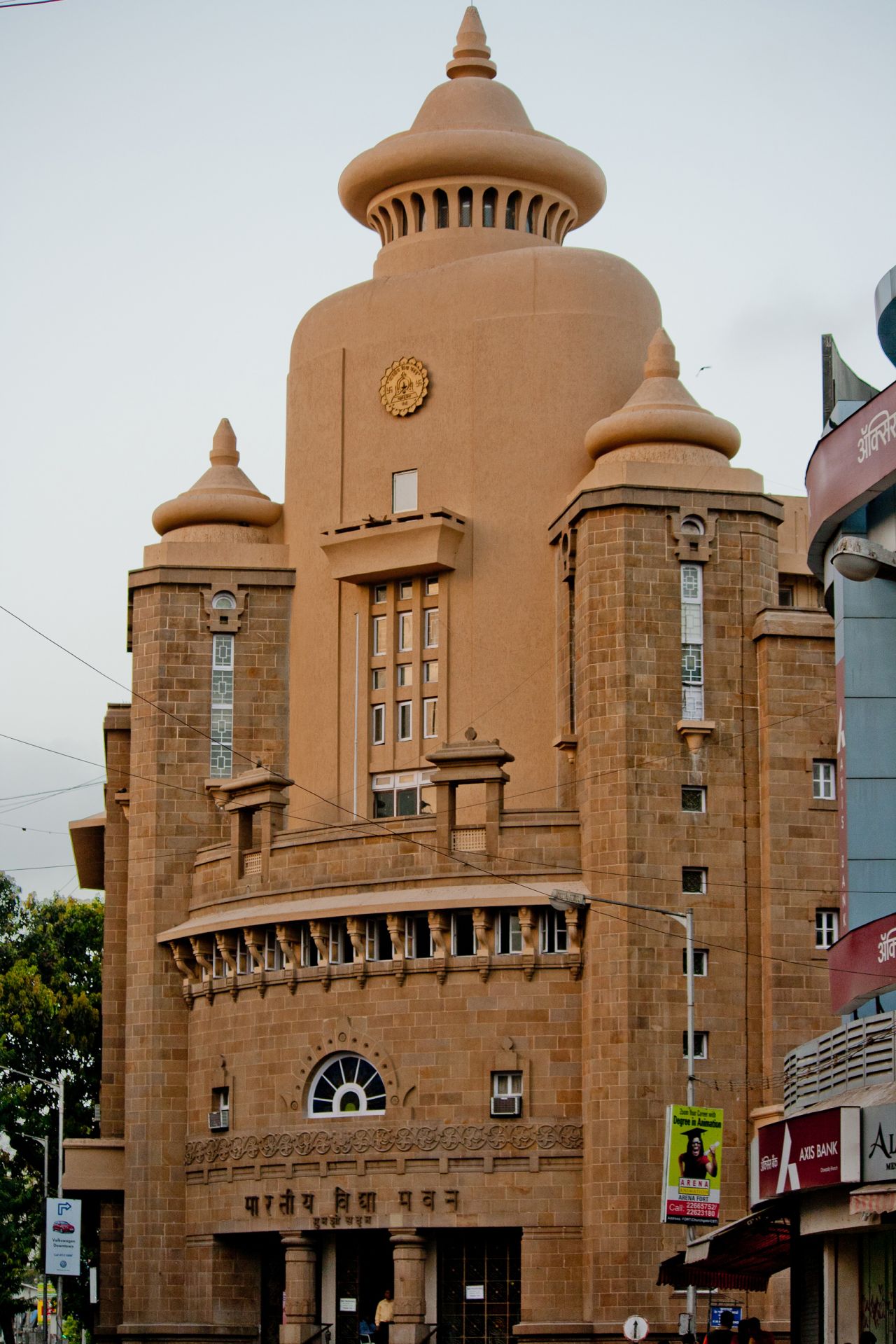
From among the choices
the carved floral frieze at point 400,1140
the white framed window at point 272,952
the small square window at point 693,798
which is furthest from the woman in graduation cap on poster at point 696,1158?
the white framed window at point 272,952

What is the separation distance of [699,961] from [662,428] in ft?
41.6

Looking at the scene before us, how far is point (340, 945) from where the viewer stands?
56.5 meters

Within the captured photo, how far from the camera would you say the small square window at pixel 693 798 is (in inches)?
2154

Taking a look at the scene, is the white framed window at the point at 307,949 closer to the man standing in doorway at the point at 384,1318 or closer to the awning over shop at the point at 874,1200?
the man standing in doorway at the point at 384,1318

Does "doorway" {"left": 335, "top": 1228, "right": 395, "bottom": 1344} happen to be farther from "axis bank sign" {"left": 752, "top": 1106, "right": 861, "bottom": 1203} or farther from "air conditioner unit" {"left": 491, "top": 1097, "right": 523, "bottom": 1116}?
"axis bank sign" {"left": 752, "top": 1106, "right": 861, "bottom": 1203}

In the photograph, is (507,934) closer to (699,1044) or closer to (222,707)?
(699,1044)

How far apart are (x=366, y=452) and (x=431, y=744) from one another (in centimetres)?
801

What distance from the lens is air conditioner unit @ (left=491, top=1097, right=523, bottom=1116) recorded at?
53625 millimetres

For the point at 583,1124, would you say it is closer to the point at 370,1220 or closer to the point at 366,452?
the point at 370,1220

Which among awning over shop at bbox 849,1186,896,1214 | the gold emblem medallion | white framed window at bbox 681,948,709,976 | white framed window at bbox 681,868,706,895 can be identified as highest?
the gold emblem medallion

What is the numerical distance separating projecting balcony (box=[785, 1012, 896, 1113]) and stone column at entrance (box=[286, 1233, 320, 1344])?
76.5 feet

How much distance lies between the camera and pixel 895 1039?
2923cm

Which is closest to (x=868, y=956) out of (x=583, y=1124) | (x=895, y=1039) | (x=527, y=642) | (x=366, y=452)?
(x=895, y=1039)

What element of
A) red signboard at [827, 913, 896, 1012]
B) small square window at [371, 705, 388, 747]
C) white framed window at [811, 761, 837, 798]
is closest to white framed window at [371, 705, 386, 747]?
small square window at [371, 705, 388, 747]
